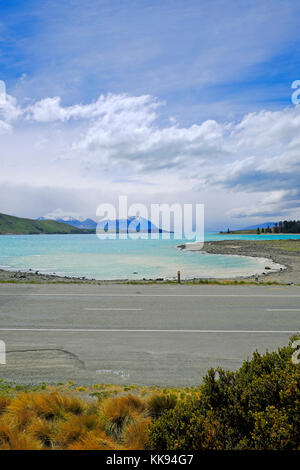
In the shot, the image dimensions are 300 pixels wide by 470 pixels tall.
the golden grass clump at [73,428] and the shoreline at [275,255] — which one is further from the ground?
the golden grass clump at [73,428]

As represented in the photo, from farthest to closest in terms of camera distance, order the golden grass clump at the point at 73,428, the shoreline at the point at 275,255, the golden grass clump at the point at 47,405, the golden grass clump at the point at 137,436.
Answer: the shoreline at the point at 275,255, the golden grass clump at the point at 47,405, the golden grass clump at the point at 73,428, the golden grass clump at the point at 137,436

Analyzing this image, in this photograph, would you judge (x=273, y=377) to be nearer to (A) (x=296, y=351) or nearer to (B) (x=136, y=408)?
(A) (x=296, y=351)

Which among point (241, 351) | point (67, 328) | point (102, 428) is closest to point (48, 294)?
point (67, 328)

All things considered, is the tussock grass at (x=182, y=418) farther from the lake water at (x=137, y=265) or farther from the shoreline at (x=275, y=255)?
the lake water at (x=137, y=265)

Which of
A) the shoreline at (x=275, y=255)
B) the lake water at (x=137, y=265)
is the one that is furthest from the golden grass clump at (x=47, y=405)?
the lake water at (x=137, y=265)

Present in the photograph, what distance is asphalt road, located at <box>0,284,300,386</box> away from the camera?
7.55 m

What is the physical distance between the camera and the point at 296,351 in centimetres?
479

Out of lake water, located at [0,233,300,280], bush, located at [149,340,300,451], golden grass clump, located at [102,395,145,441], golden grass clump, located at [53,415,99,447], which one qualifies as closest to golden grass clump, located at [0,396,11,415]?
golden grass clump, located at [53,415,99,447]

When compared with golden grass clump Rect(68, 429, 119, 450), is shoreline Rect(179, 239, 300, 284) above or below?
below

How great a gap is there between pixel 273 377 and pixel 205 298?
12.4 m

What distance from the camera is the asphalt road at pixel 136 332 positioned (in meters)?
7.55

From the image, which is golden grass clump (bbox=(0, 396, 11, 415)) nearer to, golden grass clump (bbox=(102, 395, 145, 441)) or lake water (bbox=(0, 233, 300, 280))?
golden grass clump (bbox=(102, 395, 145, 441))

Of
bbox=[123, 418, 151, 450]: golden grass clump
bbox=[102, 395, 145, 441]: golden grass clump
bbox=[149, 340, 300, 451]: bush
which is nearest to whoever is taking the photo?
bbox=[149, 340, 300, 451]: bush
